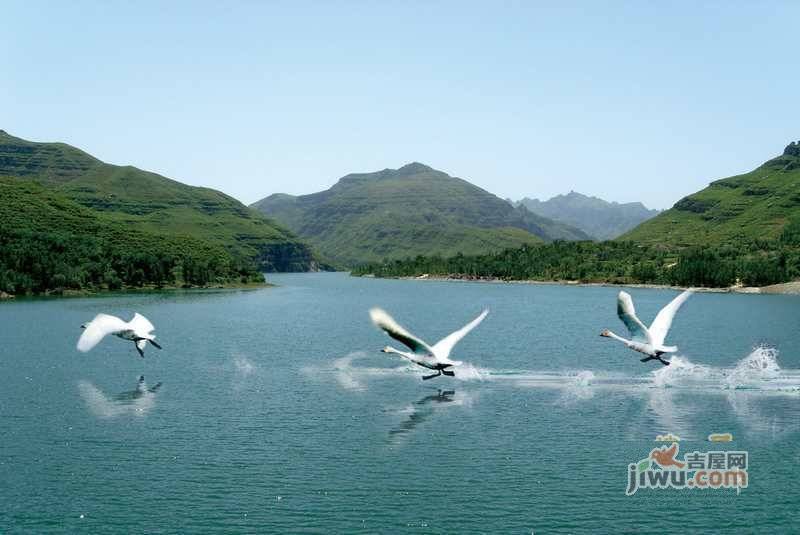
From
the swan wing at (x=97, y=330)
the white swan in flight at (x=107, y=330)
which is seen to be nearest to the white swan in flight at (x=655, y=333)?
the white swan in flight at (x=107, y=330)

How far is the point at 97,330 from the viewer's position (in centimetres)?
5409

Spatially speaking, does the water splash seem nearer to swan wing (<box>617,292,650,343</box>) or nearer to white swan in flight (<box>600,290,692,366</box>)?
white swan in flight (<box>600,290,692,366</box>)

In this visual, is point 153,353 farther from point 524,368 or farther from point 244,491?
point 244,491

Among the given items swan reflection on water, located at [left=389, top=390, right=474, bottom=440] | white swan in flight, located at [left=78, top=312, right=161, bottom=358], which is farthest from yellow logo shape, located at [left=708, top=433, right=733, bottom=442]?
white swan in flight, located at [left=78, top=312, right=161, bottom=358]

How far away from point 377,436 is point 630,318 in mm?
18337

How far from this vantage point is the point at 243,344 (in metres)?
106

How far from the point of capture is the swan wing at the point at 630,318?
4984 centimetres

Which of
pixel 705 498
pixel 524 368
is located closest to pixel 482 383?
pixel 524 368

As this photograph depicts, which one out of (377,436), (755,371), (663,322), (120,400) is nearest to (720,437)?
(663,322)

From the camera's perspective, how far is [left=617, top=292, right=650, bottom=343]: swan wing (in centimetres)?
4984

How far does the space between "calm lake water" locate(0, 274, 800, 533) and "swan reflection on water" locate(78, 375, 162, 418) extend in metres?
0.38

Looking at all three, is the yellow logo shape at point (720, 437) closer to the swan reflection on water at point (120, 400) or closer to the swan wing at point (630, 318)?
the swan wing at point (630, 318)

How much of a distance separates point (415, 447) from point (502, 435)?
6.36 meters

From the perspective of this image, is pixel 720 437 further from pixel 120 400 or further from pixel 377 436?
pixel 120 400
